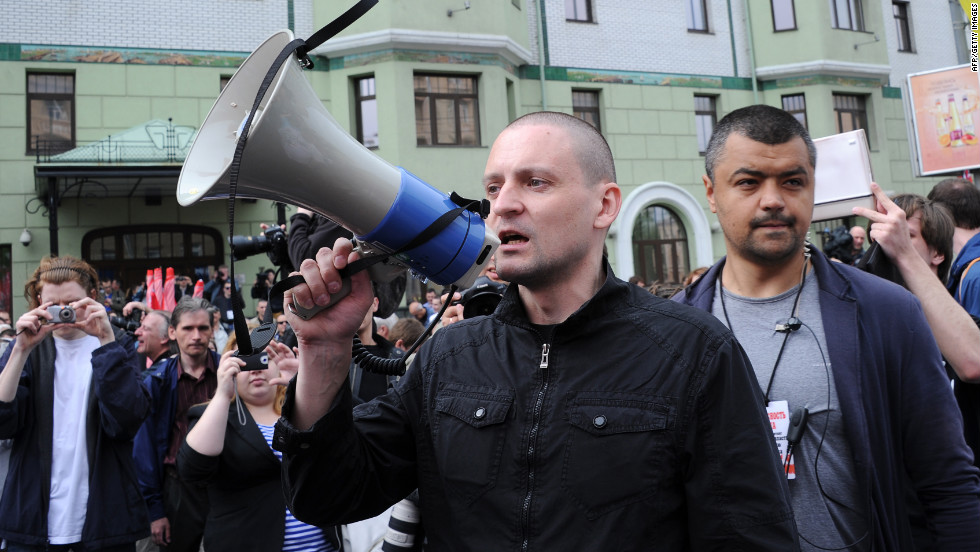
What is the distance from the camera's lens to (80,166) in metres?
12.5

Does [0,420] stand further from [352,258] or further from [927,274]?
[927,274]

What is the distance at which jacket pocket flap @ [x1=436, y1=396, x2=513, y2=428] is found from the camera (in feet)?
5.64

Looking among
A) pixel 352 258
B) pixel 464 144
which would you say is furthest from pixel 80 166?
pixel 352 258

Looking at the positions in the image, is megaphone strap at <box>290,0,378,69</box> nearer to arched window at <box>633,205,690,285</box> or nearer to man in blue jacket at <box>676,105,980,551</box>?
man in blue jacket at <box>676,105,980,551</box>

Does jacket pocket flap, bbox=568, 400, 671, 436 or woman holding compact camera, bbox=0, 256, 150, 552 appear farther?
woman holding compact camera, bbox=0, 256, 150, 552

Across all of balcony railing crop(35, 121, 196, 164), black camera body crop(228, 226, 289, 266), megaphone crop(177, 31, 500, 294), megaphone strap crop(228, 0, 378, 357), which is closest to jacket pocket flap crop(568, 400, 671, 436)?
megaphone crop(177, 31, 500, 294)

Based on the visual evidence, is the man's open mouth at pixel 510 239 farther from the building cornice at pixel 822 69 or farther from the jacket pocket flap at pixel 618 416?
the building cornice at pixel 822 69

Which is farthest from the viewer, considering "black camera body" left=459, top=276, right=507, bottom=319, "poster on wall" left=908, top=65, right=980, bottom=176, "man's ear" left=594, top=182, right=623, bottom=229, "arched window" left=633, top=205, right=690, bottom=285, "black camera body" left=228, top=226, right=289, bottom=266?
"arched window" left=633, top=205, right=690, bottom=285

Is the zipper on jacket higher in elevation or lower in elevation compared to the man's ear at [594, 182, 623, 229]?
Answer: lower

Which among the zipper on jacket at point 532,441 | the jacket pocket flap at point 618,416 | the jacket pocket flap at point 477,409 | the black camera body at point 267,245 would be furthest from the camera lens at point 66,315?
the jacket pocket flap at point 618,416

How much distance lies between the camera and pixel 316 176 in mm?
1638

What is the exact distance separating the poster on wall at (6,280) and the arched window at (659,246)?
12187 mm

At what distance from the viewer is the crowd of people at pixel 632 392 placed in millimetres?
1586

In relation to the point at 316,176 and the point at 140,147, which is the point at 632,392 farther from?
the point at 140,147
